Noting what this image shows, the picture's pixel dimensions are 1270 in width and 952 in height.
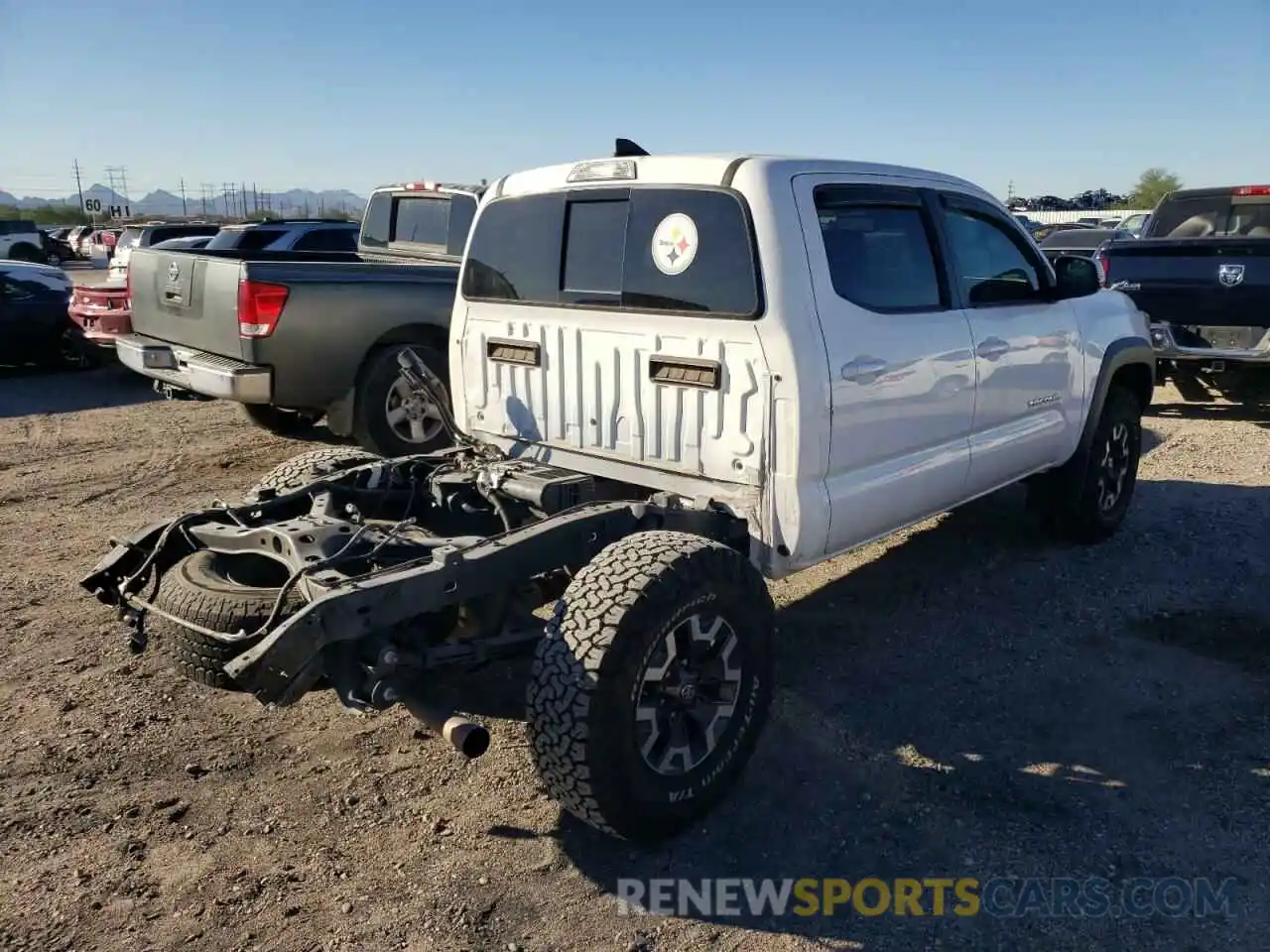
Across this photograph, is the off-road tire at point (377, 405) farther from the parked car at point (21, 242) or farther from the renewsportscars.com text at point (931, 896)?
the parked car at point (21, 242)

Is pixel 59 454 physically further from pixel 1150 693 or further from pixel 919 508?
pixel 1150 693

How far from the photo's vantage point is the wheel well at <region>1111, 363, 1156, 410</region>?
6137 mm

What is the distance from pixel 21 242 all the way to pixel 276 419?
26905 mm

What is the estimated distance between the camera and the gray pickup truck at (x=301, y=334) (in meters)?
6.60

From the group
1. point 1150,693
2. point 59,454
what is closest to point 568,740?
point 1150,693

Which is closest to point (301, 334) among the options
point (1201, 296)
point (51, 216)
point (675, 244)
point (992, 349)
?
point (675, 244)

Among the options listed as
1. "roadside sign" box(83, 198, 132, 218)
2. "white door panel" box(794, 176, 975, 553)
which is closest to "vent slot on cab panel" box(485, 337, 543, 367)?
"white door panel" box(794, 176, 975, 553)

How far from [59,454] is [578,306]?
6.13 meters

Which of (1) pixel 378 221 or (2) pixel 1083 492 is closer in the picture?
(2) pixel 1083 492

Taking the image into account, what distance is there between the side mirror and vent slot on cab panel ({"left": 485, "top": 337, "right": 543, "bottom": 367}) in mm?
2729

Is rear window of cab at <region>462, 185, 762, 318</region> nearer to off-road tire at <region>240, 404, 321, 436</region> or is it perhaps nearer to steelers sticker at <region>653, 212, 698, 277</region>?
steelers sticker at <region>653, 212, 698, 277</region>

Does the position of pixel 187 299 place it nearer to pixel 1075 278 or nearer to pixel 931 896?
pixel 1075 278

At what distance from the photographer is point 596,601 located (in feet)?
10.1

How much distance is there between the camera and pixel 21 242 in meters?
30.1
